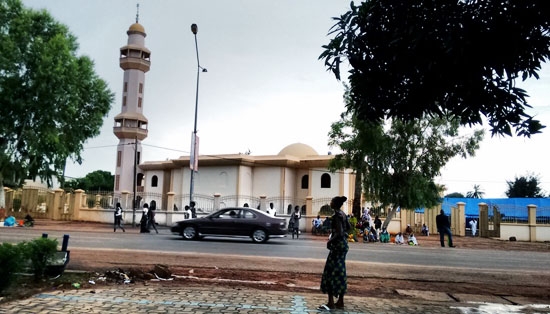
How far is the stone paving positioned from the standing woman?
0.23 metres

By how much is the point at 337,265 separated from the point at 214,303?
69.6 inches

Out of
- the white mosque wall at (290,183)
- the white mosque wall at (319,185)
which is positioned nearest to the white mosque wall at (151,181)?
the white mosque wall at (290,183)

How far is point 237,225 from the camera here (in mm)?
18344

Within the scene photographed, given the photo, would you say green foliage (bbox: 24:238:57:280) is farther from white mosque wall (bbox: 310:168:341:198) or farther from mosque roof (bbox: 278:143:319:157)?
mosque roof (bbox: 278:143:319:157)

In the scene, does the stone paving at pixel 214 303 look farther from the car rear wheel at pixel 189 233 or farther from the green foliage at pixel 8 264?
the car rear wheel at pixel 189 233

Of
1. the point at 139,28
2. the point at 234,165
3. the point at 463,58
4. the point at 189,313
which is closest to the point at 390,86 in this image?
the point at 463,58

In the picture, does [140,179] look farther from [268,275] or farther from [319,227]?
[268,275]

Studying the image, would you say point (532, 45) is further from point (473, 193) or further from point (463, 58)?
point (473, 193)

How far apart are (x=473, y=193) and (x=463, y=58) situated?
79884 mm

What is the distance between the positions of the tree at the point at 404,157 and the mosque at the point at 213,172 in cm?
730

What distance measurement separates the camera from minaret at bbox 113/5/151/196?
4281 cm

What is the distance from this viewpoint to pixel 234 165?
37469mm

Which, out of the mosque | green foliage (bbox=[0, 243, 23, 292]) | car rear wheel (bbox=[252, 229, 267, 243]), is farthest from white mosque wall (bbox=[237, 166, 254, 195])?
green foliage (bbox=[0, 243, 23, 292])

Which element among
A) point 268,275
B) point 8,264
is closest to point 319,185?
point 268,275
